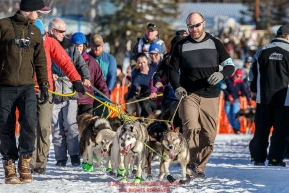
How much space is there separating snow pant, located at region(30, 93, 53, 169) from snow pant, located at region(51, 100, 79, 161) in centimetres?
82

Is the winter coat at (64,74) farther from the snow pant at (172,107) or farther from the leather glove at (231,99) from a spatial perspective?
the leather glove at (231,99)

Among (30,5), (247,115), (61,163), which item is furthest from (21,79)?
(247,115)

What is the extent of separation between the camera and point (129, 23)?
48531 mm

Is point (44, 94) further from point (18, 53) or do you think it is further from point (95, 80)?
point (95, 80)

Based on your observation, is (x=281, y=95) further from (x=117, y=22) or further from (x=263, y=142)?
(x=117, y=22)

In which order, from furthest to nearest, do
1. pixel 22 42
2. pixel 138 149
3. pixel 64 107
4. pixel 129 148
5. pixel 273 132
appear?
pixel 273 132 → pixel 64 107 → pixel 138 149 → pixel 129 148 → pixel 22 42

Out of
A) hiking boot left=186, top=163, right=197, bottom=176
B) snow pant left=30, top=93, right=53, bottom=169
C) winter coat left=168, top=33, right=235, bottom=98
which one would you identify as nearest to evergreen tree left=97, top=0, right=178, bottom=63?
snow pant left=30, top=93, right=53, bottom=169

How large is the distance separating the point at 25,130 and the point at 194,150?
2043 millimetres

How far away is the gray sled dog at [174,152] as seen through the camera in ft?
26.1

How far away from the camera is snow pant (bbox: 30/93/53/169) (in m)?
8.76

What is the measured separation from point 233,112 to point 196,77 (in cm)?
1035

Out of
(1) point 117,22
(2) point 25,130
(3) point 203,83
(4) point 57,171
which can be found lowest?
(4) point 57,171

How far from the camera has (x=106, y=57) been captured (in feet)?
37.3

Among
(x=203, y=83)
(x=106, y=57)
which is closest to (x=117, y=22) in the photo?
(x=106, y=57)
